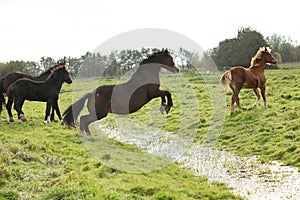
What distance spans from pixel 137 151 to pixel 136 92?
1624mm

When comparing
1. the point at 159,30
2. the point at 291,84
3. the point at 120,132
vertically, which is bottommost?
the point at 120,132

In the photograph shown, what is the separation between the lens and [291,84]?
17.8 m

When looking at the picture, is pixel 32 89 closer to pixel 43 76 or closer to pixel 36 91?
pixel 36 91

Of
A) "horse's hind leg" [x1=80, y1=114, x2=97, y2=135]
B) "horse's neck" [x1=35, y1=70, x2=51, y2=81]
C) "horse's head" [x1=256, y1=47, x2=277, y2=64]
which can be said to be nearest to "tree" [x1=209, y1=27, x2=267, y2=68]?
"horse's head" [x1=256, y1=47, x2=277, y2=64]

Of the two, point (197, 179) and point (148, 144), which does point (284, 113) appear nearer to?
point (148, 144)

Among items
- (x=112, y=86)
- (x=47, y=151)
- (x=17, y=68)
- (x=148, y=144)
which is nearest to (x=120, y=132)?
(x=148, y=144)

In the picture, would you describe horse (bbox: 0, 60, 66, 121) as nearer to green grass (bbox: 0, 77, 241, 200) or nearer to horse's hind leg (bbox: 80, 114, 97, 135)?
horse's hind leg (bbox: 80, 114, 97, 135)

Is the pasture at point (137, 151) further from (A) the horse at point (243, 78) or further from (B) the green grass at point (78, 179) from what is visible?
(A) the horse at point (243, 78)

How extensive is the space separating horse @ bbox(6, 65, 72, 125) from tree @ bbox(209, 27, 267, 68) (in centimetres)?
2916

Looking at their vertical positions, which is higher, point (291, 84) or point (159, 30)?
point (159, 30)

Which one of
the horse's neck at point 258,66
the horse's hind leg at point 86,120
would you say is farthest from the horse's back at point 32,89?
the horse's neck at point 258,66

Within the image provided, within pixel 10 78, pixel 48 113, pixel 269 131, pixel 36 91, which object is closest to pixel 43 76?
pixel 10 78

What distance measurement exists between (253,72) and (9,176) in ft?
33.5

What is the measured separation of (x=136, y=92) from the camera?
910 cm
